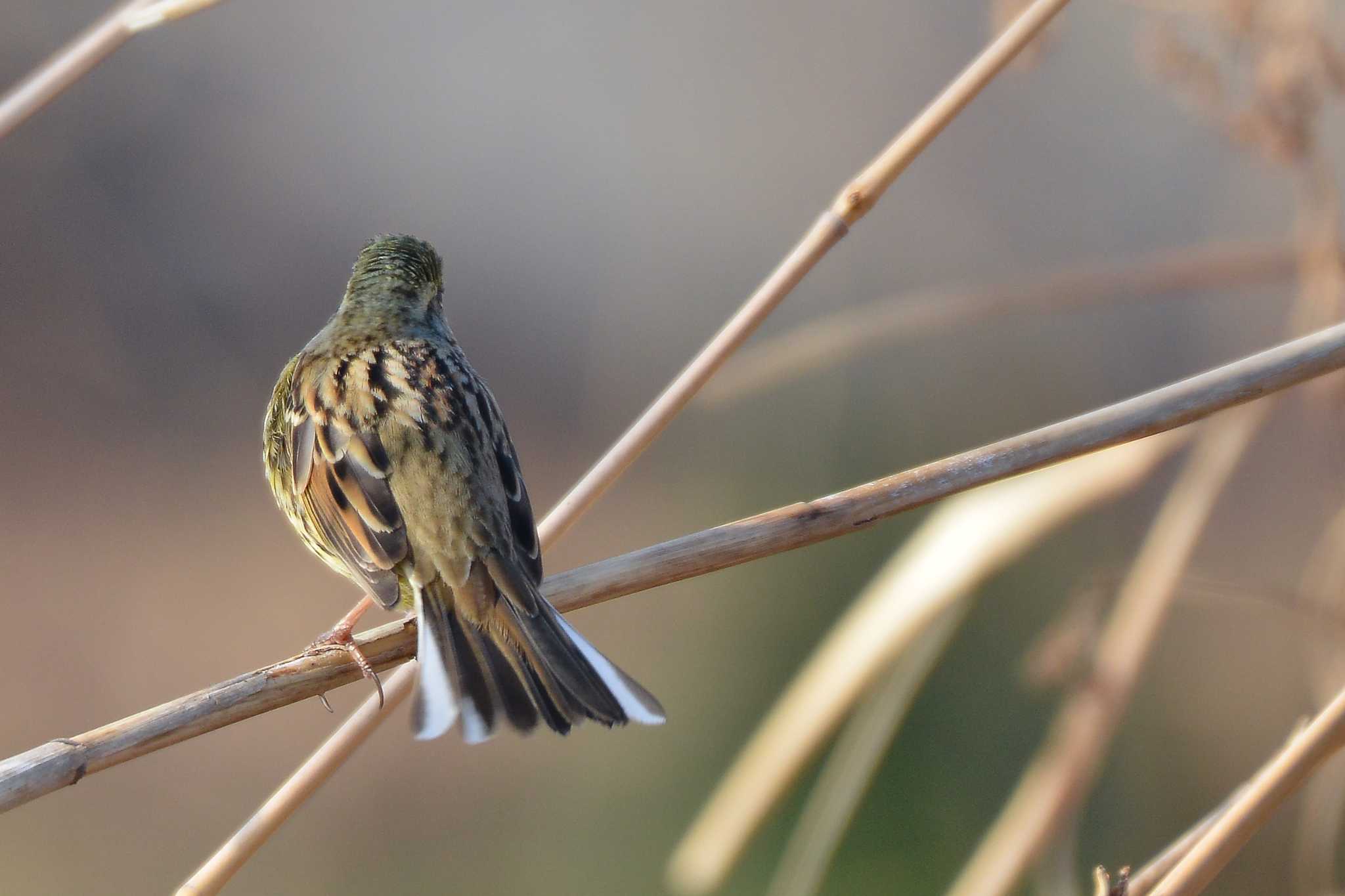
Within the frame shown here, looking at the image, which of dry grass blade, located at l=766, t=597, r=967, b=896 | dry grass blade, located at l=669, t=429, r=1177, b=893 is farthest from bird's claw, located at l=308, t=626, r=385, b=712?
dry grass blade, located at l=766, t=597, r=967, b=896

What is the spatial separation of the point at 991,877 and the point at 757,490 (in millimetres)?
4875

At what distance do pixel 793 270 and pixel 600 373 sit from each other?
6968 millimetres

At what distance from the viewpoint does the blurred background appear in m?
6.34

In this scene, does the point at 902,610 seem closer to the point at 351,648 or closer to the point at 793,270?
the point at 793,270

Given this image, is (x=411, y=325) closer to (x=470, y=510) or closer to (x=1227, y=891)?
(x=470, y=510)

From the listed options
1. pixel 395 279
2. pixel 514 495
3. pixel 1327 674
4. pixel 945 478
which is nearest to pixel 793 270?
pixel 945 478

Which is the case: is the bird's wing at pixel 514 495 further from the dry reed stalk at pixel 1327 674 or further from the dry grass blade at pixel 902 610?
the dry reed stalk at pixel 1327 674

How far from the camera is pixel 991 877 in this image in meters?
2.79

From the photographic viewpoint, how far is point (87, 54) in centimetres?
241

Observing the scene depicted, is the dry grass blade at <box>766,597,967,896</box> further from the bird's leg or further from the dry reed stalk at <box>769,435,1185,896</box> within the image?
the bird's leg

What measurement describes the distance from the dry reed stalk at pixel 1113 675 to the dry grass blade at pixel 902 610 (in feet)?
0.53

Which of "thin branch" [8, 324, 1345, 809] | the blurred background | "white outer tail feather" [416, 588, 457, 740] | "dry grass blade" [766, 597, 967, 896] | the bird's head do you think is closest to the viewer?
"white outer tail feather" [416, 588, 457, 740]

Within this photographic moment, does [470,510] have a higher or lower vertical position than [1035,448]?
higher

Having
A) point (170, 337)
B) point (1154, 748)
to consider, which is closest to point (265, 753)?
point (170, 337)
